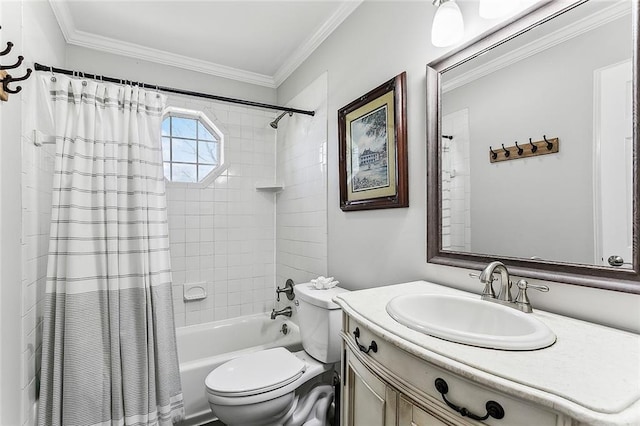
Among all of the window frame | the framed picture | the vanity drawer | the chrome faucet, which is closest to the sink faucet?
the chrome faucet

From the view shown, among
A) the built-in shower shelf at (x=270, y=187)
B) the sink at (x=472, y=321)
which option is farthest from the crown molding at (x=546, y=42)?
the built-in shower shelf at (x=270, y=187)

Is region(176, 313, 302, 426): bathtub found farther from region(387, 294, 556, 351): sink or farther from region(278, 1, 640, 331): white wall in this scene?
region(387, 294, 556, 351): sink

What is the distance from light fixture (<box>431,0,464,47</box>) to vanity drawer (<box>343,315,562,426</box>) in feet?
3.68

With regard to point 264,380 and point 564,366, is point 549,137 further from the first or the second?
point 264,380

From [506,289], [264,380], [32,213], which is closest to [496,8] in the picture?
[506,289]

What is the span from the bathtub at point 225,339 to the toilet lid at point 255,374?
0.28 m

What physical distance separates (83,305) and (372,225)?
151 cm

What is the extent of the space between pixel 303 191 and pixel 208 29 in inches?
52.8

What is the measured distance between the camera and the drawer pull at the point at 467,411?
589 mm

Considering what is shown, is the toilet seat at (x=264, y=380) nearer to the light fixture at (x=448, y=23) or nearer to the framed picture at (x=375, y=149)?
the framed picture at (x=375, y=149)

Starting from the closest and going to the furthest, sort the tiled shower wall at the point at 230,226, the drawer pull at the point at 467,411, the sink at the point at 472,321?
the drawer pull at the point at 467,411
the sink at the point at 472,321
the tiled shower wall at the point at 230,226

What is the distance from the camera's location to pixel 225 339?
8.55 feet

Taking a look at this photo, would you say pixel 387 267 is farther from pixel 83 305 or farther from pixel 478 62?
pixel 83 305

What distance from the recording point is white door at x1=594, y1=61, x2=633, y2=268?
2.66 ft
